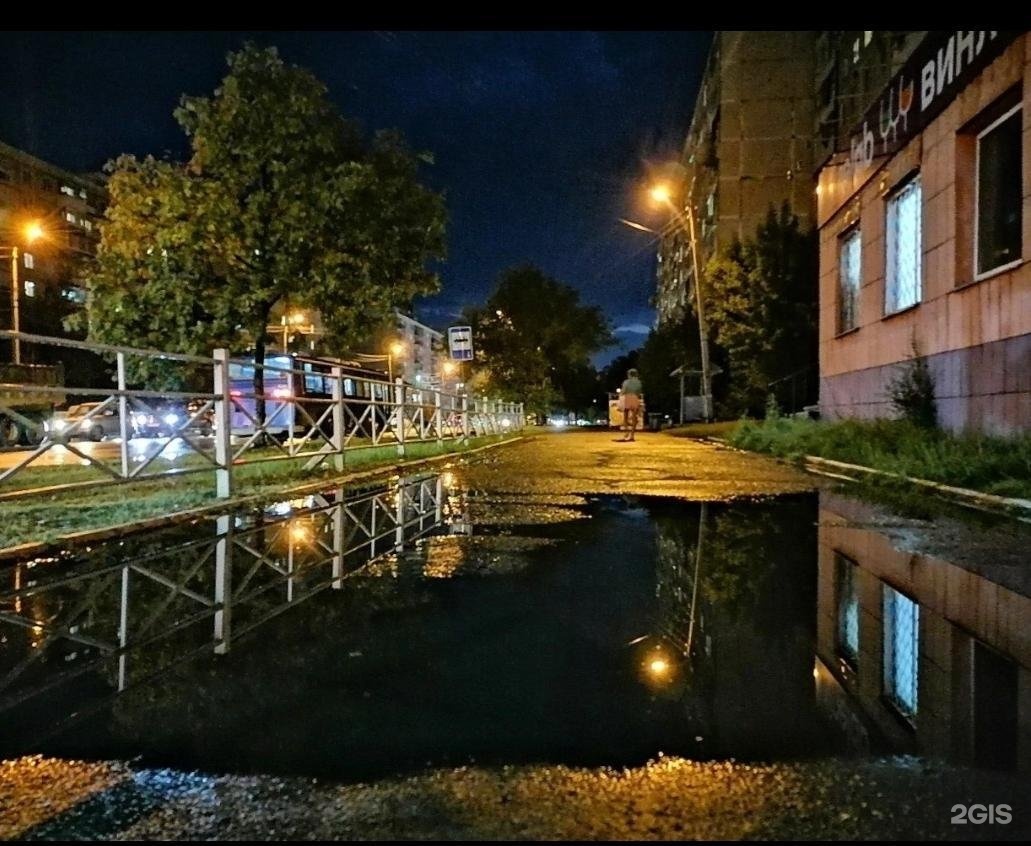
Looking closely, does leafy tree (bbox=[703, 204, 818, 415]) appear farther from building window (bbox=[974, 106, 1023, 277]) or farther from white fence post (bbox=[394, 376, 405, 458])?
white fence post (bbox=[394, 376, 405, 458])

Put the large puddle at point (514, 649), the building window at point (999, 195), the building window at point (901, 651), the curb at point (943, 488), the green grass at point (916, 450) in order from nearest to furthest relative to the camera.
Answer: the large puddle at point (514, 649) → the building window at point (901, 651) → the curb at point (943, 488) → the green grass at point (916, 450) → the building window at point (999, 195)

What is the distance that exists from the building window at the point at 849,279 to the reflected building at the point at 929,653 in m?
13.5

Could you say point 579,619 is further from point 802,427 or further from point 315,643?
point 802,427

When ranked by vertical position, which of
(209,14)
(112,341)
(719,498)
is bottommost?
(719,498)

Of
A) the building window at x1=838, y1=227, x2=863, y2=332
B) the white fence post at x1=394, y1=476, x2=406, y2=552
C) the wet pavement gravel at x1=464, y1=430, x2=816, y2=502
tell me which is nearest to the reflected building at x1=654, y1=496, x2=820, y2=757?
the white fence post at x1=394, y1=476, x2=406, y2=552

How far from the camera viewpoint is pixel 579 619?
4.52 meters

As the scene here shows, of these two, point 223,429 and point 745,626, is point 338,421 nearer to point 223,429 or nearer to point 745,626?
point 223,429

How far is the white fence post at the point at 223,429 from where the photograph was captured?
369 inches

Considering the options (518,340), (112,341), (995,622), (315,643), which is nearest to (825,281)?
(112,341)

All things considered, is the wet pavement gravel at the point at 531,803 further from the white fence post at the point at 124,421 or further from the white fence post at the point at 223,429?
the white fence post at the point at 223,429

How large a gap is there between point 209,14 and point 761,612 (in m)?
5.34

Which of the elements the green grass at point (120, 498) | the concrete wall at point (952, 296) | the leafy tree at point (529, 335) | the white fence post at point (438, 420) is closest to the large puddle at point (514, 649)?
the green grass at point (120, 498)

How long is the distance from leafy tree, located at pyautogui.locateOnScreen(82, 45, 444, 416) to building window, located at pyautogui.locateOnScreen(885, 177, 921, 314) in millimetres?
9623

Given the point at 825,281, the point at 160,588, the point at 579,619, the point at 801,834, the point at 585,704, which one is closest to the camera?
the point at 801,834
